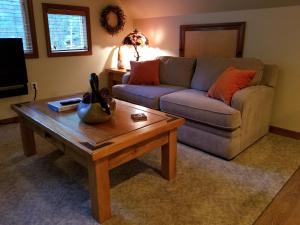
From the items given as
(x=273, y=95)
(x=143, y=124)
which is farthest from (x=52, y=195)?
(x=273, y=95)

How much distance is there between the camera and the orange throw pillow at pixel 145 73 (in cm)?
338

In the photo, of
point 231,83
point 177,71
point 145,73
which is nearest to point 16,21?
point 145,73

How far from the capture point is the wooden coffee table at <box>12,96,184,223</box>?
1534mm

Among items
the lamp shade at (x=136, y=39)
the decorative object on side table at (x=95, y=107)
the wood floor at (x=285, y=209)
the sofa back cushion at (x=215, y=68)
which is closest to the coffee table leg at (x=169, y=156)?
the decorative object on side table at (x=95, y=107)

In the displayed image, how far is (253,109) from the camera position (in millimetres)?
2453

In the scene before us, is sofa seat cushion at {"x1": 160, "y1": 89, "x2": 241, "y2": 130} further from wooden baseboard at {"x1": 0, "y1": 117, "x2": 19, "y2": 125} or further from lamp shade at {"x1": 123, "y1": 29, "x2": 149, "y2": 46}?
wooden baseboard at {"x1": 0, "y1": 117, "x2": 19, "y2": 125}

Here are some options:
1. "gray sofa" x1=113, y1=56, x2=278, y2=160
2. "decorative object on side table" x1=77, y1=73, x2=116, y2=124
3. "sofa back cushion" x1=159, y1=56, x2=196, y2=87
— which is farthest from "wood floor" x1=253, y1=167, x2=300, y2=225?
"sofa back cushion" x1=159, y1=56, x2=196, y2=87

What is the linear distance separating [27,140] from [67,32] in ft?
6.57

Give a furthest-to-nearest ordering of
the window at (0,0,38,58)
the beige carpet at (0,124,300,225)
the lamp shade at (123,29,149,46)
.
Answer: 1. the lamp shade at (123,29,149,46)
2. the window at (0,0,38,58)
3. the beige carpet at (0,124,300,225)

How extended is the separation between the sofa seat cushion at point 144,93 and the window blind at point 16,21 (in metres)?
1.38

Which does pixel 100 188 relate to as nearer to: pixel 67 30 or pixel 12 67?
pixel 12 67

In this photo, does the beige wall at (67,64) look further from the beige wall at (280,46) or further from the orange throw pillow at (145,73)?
the beige wall at (280,46)

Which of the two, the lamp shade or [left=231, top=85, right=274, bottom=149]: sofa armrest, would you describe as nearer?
[left=231, top=85, right=274, bottom=149]: sofa armrest

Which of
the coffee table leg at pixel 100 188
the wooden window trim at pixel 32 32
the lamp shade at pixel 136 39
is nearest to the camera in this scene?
the coffee table leg at pixel 100 188
